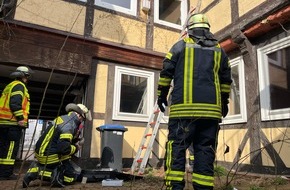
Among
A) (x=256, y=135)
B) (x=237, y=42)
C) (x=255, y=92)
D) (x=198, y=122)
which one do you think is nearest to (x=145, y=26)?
(x=237, y=42)

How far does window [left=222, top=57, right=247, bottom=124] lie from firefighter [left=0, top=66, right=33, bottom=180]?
13.4 feet

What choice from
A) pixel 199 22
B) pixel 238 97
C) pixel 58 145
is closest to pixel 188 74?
pixel 199 22

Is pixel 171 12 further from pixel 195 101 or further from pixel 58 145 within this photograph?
pixel 195 101

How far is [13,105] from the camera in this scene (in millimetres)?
4160

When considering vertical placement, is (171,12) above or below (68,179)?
above

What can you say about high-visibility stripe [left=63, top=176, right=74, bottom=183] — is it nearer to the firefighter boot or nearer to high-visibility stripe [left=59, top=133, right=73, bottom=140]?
the firefighter boot

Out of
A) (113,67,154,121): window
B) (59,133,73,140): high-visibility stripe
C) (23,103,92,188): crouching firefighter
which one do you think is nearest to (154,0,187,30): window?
(113,67,154,121): window

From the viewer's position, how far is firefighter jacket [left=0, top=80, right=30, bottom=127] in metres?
4.17

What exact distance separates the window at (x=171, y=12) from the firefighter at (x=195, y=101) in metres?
4.78

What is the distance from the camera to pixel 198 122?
96.0 inches

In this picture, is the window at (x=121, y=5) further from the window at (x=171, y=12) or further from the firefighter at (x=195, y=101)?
the firefighter at (x=195, y=101)

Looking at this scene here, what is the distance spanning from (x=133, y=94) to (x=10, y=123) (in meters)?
3.10

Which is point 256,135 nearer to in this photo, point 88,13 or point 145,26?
point 145,26

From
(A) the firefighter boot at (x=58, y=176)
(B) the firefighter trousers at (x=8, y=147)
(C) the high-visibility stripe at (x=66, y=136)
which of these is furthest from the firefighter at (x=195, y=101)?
(B) the firefighter trousers at (x=8, y=147)
